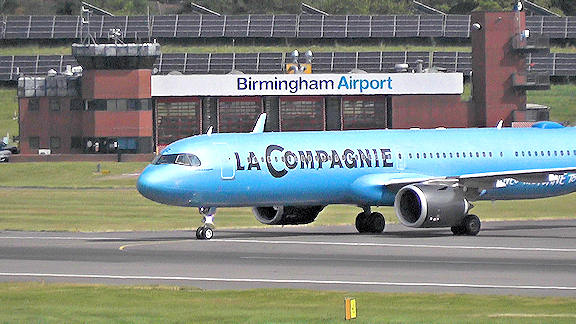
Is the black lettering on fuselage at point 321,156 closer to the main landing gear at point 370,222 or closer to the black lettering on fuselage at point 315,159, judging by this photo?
the black lettering on fuselage at point 315,159

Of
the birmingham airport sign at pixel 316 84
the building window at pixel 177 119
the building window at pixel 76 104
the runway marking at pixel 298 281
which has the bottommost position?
the runway marking at pixel 298 281

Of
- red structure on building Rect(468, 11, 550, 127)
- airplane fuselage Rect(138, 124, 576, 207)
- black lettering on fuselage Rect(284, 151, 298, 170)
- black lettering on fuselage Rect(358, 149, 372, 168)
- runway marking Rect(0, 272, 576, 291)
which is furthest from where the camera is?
red structure on building Rect(468, 11, 550, 127)

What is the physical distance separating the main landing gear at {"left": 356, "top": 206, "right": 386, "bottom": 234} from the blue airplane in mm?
38

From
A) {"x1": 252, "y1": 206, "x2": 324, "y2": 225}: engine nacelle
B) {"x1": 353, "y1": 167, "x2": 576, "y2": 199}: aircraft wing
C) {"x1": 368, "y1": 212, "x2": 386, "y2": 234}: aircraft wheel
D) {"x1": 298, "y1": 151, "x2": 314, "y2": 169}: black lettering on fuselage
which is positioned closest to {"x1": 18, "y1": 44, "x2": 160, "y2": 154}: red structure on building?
{"x1": 252, "y1": 206, "x2": 324, "y2": 225}: engine nacelle

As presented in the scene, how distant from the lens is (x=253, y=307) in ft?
86.2

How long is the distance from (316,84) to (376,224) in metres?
60.4

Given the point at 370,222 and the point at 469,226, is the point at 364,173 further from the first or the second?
the point at 469,226

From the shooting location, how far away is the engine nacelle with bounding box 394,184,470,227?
4388cm

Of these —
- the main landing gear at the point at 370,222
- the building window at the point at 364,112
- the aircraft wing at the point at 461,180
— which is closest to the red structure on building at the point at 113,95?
the building window at the point at 364,112

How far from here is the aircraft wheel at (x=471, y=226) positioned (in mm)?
45062

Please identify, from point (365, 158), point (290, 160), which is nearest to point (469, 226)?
point (365, 158)

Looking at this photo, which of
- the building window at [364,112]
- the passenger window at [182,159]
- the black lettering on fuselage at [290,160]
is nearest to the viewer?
Result: the passenger window at [182,159]

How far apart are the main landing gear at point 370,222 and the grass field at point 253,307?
61.9ft

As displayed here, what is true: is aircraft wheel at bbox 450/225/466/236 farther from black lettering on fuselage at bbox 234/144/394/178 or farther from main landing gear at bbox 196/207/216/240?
main landing gear at bbox 196/207/216/240
